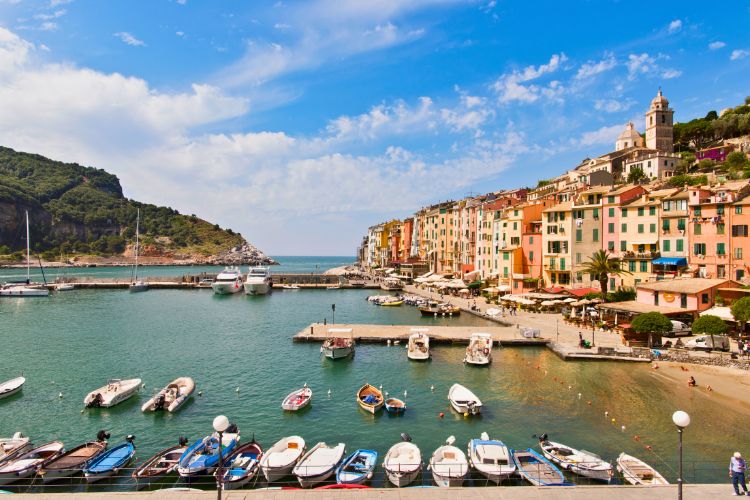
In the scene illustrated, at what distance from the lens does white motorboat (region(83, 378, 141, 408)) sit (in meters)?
27.0

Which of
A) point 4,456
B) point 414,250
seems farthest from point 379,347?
point 414,250

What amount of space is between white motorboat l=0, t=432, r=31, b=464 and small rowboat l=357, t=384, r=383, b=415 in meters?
16.4

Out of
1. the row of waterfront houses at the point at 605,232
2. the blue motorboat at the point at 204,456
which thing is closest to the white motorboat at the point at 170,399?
the blue motorboat at the point at 204,456

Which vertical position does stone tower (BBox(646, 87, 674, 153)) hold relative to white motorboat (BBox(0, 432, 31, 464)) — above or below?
above

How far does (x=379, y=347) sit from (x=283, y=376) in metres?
12.1

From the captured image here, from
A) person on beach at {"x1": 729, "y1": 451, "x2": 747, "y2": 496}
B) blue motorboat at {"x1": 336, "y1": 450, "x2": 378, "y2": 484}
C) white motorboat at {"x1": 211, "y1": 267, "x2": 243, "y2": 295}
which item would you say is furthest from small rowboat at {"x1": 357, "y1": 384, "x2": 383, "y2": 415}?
white motorboat at {"x1": 211, "y1": 267, "x2": 243, "y2": 295}

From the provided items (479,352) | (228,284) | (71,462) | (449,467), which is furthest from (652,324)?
(228,284)

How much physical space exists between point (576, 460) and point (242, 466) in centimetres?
1415

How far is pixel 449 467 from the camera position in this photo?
18016 mm

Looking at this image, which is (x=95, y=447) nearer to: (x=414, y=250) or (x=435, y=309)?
(x=435, y=309)

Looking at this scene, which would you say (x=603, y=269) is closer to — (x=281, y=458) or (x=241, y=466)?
(x=281, y=458)

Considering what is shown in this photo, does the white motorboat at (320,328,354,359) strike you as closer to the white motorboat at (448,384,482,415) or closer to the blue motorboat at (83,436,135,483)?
the white motorboat at (448,384,482,415)

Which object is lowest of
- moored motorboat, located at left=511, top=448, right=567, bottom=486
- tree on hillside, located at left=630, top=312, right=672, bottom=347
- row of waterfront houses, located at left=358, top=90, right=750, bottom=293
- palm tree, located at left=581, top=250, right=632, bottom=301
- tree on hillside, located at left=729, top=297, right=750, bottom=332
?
moored motorboat, located at left=511, top=448, right=567, bottom=486

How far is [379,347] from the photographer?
43.7 meters
